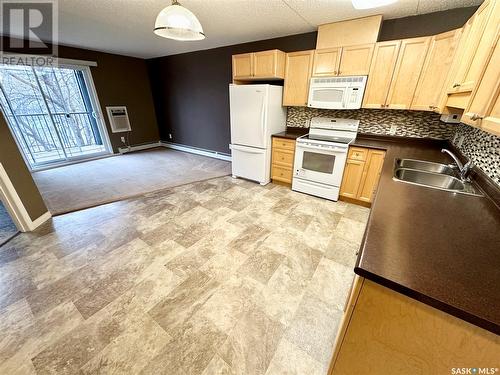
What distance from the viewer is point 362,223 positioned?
2.47 m

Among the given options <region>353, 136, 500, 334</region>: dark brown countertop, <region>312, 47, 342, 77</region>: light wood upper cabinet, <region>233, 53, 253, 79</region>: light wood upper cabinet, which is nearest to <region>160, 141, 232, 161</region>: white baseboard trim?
<region>233, 53, 253, 79</region>: light wood upper cabinet

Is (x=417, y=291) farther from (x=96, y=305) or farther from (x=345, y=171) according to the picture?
(x=345, y=171)

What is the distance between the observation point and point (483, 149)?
5.15 ft

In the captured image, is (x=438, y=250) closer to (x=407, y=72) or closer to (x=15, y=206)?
(x=407, y=72)

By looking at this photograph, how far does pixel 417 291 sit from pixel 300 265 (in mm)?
1296

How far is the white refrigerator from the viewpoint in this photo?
3055 mm

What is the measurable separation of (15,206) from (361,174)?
420cm

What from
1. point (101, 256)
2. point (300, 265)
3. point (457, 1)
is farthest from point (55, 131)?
point (457, 1)

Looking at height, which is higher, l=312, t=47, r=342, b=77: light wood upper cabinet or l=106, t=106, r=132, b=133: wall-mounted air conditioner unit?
l=312, t=47, r=342, b=77: light wood upper cabinet

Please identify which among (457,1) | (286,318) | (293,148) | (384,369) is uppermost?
(457,1)

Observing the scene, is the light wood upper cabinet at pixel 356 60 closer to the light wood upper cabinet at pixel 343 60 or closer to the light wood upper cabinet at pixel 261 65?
the light wood upper cabinet at pixel 343 60

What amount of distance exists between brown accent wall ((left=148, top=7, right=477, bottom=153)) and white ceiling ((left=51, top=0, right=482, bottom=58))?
199mm

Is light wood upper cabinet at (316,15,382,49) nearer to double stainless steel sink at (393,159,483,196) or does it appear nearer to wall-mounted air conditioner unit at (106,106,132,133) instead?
double stainless steel sink at (393,159,483,196)

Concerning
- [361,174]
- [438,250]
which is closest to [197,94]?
[361,174]
